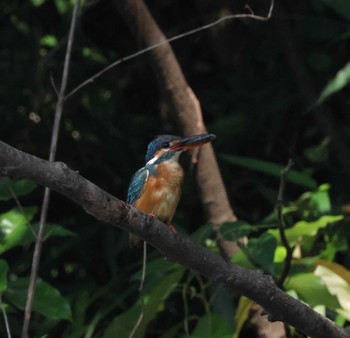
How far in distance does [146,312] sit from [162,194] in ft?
1.40

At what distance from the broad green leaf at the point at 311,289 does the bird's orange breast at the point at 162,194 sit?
503 millimetres

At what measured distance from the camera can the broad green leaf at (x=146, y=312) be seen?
3245mm

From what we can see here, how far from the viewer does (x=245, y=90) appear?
4531 mm

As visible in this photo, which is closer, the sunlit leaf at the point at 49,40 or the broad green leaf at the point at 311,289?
the broad green leaf at the point at 311,289

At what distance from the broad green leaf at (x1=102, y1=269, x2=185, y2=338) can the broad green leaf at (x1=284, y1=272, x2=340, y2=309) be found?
A: 1.38 ft

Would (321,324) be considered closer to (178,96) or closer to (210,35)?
(178,96)

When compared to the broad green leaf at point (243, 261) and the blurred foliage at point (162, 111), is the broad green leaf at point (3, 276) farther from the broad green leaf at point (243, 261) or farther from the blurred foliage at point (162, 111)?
the blurred foliage at point (162, 111)

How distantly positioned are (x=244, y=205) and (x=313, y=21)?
39.2 inches

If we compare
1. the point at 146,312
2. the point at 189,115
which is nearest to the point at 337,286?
the point at 146,312

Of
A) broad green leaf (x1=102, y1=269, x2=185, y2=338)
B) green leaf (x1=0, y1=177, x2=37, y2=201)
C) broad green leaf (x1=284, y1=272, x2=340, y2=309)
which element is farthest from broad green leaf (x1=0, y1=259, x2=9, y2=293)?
broad green leaf (x1=284, y1=272, x2=340, y2=309)

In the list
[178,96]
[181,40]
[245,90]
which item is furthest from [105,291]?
[181,40]

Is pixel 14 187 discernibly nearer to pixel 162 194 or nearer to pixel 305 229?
pixel 162 194

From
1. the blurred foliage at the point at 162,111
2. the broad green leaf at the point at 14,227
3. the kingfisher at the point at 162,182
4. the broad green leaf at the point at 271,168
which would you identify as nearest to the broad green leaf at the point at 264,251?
the kingfisher at the point at 162,182

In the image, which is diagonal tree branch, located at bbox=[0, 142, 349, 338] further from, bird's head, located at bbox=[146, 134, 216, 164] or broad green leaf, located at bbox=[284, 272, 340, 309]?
bird's head, located at bbox=[146, 134, 216, 164]
